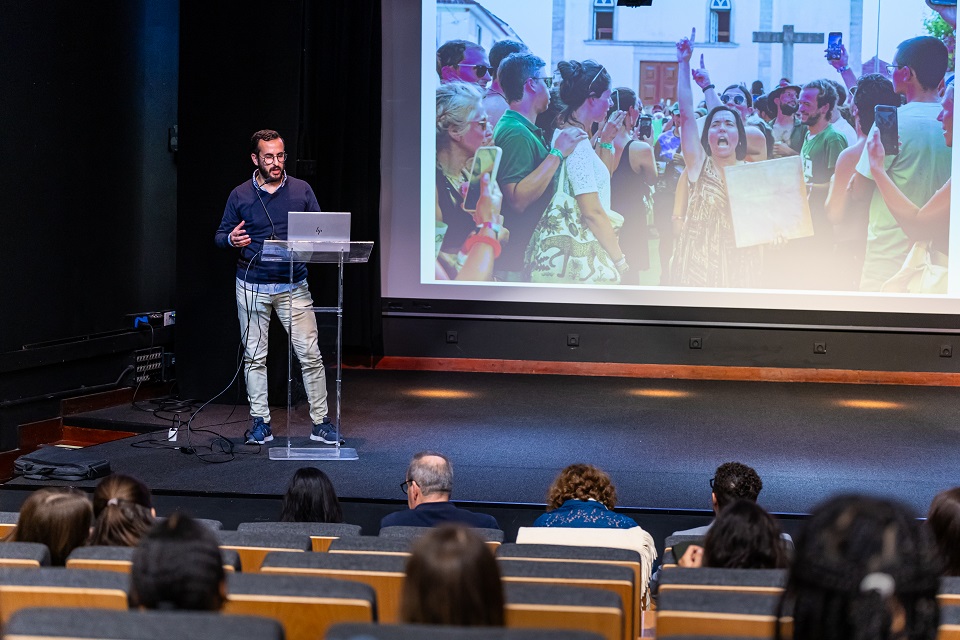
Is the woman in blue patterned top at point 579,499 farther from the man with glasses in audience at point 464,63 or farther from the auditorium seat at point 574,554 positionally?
the man with glasses in audience at point 464,63

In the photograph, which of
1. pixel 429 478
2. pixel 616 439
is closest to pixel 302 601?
pixel 429 478

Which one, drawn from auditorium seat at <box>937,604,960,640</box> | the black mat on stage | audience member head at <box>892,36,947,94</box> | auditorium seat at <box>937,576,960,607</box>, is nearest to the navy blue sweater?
the black mat on stage

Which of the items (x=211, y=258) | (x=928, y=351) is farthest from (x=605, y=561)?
(x=928, y=351)

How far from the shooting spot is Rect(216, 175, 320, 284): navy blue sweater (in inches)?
215

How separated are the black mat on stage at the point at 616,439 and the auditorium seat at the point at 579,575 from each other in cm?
251

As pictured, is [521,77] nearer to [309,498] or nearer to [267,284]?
Result: [267,284]

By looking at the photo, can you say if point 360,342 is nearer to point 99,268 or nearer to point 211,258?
point 211,258

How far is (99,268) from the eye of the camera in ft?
21.6

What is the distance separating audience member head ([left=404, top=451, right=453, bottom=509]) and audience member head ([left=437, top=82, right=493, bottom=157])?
4.88 metres

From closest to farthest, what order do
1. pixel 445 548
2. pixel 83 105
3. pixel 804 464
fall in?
pixel 445 548 → pixel 804 464 → pixel 83 105

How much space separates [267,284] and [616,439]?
2.08m

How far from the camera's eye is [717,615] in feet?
5.70

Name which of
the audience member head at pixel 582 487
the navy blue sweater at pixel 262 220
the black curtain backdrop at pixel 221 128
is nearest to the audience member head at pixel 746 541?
the audience member head at pixel 582 487

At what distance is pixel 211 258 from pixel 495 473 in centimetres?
268
